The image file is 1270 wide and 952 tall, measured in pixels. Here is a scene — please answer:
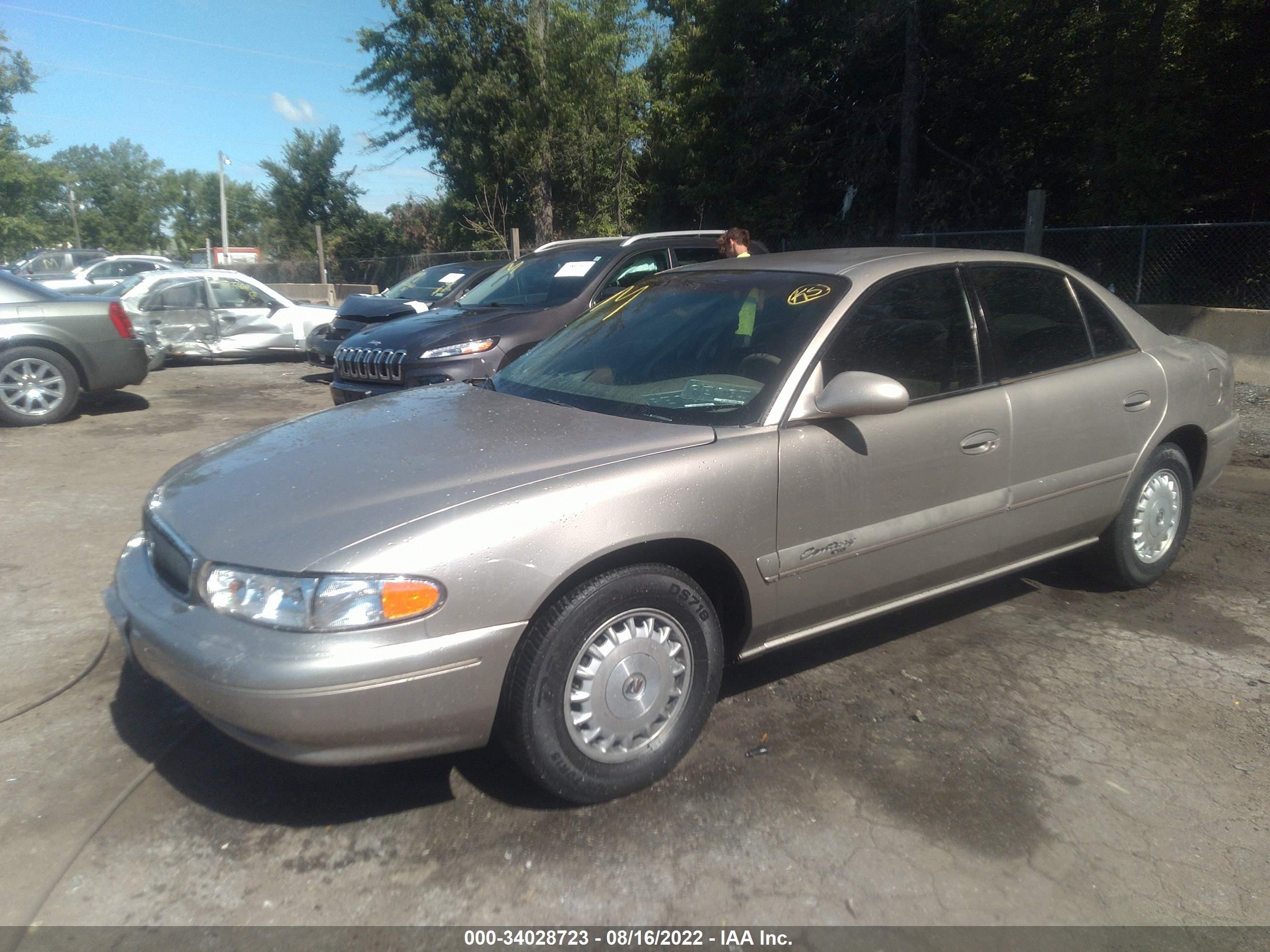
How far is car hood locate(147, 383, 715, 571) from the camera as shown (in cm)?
275

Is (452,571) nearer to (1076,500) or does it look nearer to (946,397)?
(946,397)

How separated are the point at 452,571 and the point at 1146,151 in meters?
14.7

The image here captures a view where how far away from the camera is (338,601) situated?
2.57 meters

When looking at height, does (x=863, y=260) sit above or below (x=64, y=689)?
above

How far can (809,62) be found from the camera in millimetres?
20031

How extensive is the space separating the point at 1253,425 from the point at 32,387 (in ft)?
36.6

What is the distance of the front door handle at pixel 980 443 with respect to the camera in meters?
3.77

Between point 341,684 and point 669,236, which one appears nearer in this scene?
point 341,684

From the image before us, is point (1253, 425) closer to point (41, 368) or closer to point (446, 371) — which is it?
point (446, 371)

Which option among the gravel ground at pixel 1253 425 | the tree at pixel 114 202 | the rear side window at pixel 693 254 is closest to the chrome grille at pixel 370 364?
the rear side window at pixel 693 254

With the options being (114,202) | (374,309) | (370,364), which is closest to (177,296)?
(374,309)

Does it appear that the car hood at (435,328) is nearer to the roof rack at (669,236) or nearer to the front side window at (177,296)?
the roof rack at (669,236)

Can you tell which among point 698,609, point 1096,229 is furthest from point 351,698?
point 1096,229

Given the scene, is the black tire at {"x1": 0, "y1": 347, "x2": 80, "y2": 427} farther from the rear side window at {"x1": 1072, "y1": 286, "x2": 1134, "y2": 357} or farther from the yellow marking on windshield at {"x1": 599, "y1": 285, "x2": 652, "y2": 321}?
the rear side window at {"x1": 1072, "y1": 286, "x2": 1134, "y2": 357}
